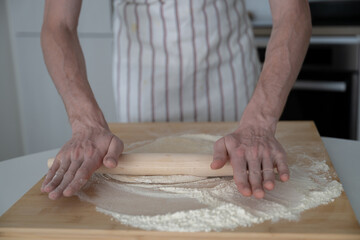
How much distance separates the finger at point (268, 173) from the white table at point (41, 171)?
0.50 feet

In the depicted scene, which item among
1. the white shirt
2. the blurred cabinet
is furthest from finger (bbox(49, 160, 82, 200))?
the blurred cabinet

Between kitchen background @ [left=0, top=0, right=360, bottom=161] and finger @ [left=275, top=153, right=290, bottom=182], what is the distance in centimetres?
149

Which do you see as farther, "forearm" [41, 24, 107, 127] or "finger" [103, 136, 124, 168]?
"forearm" [41, 24, 107, 127]

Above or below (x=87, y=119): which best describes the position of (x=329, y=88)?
below

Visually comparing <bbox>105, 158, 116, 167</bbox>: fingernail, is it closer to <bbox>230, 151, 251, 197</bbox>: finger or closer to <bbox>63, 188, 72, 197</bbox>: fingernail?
<bbox>63, 188, 72, 197</bbox>: fingernail

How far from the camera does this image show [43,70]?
8.01ft

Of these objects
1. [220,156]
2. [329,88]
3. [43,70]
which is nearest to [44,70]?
[43,70]

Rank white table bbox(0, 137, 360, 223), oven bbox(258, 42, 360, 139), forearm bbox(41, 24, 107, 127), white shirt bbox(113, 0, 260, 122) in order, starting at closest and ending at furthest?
white table bbox(0, 137, 360, 223), forearm bbox(41, 24, 107, 127), white shirt bbox(113, 0, 260, 122), oven bbox(258, 42, 360, 139)

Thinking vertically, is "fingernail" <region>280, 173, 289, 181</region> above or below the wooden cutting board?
above

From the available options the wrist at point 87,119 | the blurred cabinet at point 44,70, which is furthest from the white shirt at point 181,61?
the blurred cabinet at point 44,70

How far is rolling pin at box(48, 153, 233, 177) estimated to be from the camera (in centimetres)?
Answer: 77

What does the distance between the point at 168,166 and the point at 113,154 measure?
10 centimetres

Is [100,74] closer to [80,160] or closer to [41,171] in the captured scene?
[41,171]

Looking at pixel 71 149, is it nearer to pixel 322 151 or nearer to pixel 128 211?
pixel 128 211
